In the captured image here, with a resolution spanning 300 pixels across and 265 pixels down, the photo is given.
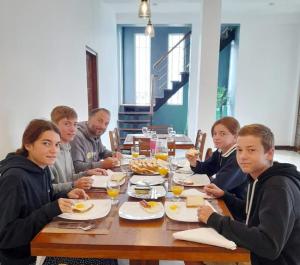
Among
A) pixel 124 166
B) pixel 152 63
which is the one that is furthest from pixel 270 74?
pixel 124 166

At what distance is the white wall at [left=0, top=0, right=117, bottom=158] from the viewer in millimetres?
1871

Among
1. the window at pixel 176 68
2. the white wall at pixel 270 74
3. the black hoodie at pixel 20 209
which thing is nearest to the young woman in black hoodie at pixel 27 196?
the black hoodie at pixel 20 209

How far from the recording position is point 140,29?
802 cm

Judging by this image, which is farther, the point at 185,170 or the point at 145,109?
the point at 145,109

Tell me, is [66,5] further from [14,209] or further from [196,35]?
[196,35]

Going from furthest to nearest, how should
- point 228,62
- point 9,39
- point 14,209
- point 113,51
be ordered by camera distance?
point 228,62 → point 113,51 → point 9,39 → point 14,209

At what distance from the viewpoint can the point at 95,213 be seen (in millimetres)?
1310

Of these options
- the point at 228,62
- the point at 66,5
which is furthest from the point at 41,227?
the point at 228,62

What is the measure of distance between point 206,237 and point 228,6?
5.52m

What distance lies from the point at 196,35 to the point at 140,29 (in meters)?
2.34

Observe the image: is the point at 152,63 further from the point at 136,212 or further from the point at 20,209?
the point at 20,209

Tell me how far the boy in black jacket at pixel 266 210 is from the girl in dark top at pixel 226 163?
429mm

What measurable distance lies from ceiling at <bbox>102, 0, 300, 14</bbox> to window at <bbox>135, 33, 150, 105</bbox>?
81.8 inches

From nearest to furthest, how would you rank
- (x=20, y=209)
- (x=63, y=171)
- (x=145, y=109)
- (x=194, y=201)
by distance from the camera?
1. (x=20, y=209)
2. (x=194, y=201)
3. (x=63, y=171)
4. (x=145, y=109)
